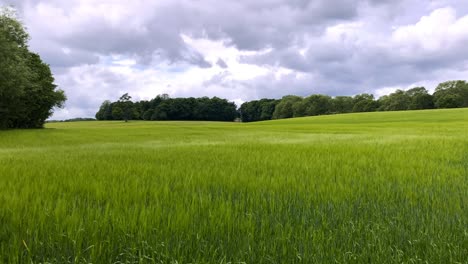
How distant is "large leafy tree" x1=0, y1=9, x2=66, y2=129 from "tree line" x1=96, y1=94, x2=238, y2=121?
7879 centimetres

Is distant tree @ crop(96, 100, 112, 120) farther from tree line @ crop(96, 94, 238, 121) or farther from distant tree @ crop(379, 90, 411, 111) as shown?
distant tree @ crop(379, 90, 411, 111)

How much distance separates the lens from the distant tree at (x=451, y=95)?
120 meters

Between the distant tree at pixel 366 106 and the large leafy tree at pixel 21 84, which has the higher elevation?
the large leafy tree at pixel 21 84

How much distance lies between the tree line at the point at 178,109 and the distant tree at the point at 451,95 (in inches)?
3303

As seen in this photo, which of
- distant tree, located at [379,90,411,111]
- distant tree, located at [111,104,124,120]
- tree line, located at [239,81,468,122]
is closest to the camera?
tree line, located at [239,81,468,122]

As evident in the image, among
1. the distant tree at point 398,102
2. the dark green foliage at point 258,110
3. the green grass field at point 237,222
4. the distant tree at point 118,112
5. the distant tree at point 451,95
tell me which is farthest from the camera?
the dark green foliage at point 258,110

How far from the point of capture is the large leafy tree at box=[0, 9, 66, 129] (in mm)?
43594

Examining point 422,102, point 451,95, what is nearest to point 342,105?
point 422,102

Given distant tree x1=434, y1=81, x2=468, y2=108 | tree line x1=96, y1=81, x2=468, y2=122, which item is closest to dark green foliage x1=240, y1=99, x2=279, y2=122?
tree line x1=96, y1=81, x2=468, y2=122

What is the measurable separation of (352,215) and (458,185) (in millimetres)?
3622

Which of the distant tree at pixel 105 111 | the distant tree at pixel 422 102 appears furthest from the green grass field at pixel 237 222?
the distant tree at pixel 105 111

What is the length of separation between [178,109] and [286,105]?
47.7 metres

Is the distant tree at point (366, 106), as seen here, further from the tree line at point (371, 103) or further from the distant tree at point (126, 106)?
the distant tree at point (126, 106)

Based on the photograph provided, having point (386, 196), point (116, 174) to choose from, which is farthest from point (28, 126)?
point (386, 196)
